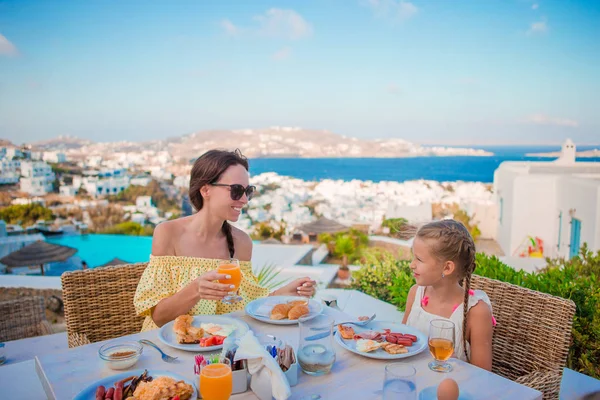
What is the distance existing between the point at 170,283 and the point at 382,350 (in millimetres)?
1134

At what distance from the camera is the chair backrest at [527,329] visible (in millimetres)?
1845

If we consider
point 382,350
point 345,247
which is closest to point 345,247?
point 345,247

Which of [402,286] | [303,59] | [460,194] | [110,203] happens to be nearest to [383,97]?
[303,59]

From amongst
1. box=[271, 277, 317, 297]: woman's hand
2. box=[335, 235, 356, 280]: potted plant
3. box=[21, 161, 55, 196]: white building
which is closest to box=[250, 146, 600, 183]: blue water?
box=[21, 161, 55, 196]: white building

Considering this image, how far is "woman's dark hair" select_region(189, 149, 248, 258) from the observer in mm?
2355

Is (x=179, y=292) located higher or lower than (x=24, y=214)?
higher

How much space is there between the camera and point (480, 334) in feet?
5.95

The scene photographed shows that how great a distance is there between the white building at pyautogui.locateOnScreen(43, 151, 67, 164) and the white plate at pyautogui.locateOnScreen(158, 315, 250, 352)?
20492mm

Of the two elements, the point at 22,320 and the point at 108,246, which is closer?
the point at 22,320

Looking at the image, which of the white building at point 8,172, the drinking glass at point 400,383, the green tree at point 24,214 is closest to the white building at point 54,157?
the white building at point 8,172

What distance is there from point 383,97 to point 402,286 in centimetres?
5558

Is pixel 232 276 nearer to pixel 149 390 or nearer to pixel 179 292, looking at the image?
pixel 179 292

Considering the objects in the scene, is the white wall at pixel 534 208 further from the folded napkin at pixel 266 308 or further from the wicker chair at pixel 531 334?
the folded napkin at pixel 266 308

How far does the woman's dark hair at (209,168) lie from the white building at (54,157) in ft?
65.2
